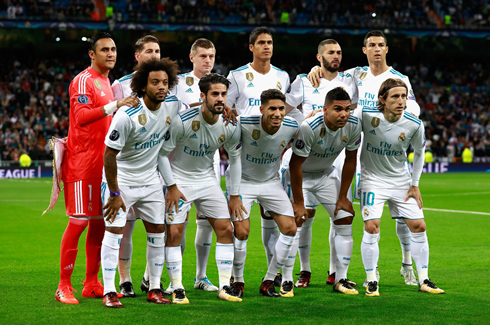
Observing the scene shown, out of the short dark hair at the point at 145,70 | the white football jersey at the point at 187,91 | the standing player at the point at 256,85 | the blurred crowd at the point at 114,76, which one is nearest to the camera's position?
the short dark hair at the point at 145,70

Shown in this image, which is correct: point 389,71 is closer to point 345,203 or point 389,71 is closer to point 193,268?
point 345,203

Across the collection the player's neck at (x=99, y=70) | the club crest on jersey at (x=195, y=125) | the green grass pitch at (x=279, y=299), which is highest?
the player's neck at (x=99, y=70)

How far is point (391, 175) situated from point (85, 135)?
10.6 feet

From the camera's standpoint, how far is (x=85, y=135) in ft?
19.1

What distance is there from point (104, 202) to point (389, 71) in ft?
12.7

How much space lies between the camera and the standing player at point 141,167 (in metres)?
5.32

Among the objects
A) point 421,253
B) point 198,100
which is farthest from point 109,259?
point 421,253

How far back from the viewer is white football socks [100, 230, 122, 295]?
5371 millimetres

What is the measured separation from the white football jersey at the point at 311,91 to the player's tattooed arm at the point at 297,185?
1.08 m

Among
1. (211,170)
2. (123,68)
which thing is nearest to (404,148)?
(211,170)

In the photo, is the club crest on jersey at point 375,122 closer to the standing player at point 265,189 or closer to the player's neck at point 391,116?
the player's neck at point 391,116

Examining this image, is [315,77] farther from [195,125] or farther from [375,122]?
[195,125]

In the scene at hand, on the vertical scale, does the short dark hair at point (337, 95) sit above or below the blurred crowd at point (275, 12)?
below

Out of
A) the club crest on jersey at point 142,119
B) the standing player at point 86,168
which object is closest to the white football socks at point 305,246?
the standing player at point 86,168
